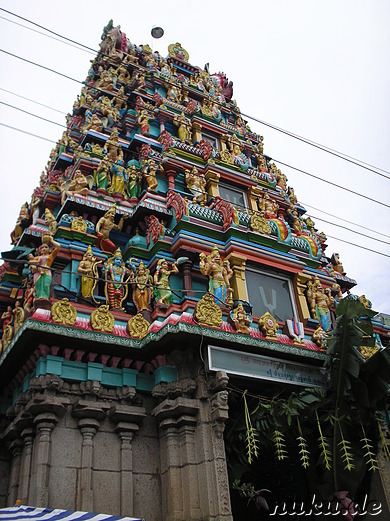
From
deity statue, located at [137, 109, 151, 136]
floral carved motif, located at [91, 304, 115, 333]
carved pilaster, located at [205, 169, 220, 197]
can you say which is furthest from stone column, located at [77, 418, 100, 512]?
deity statue, located at [137, 109, 151, 136]

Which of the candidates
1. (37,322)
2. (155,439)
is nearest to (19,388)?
(37,322)

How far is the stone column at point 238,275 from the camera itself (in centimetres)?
1351

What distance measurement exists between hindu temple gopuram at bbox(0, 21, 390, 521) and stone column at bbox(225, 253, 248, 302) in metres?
0.04

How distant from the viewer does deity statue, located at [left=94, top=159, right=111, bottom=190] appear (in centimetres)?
1557

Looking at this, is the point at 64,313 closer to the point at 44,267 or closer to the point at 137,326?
the point at 44,267

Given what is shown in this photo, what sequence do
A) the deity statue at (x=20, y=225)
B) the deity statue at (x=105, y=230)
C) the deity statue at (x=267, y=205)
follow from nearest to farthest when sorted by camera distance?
the deity statue at (x=105, y=230) < the deity statue at (x=20, y=225) < the deity statue at (x=267, y=205)

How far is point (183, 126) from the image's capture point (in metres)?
19.6

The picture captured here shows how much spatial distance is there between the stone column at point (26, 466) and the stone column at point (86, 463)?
1.00 metres

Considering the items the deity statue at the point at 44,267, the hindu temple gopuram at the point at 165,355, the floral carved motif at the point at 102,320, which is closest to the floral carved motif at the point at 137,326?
the hindu temple gopuram at the point at 165,355

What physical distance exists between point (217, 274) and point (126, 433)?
4.56 meters

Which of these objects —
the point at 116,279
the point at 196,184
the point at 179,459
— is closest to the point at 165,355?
the point at 179,459

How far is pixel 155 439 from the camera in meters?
11.1

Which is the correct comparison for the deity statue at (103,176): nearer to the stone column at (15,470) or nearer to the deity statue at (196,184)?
the deity statue at (196,184)

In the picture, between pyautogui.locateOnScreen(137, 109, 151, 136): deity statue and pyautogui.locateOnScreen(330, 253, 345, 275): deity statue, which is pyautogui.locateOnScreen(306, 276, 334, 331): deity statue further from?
pyautogui.locateOnScreen(137, 109, 151, 136): deity statue
